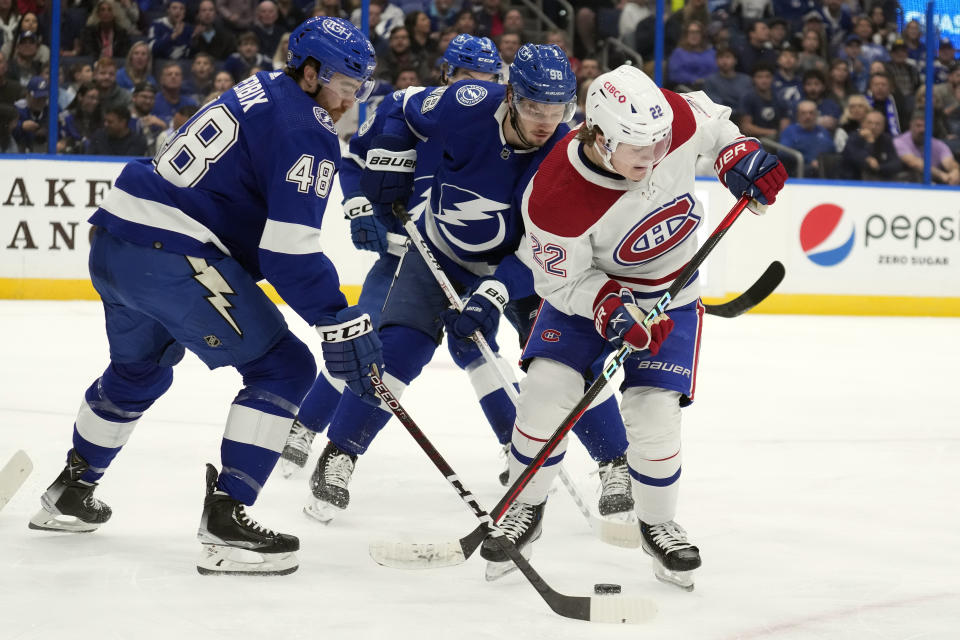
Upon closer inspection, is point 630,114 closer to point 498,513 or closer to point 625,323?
point 625,323

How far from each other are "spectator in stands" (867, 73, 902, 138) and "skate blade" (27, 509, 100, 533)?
261 inches

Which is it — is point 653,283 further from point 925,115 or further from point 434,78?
point 925,115

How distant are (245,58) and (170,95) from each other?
0.53 m

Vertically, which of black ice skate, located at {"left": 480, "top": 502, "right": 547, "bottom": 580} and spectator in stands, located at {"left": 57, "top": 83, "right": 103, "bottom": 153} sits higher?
black ice skate, located at {"left": 480, "top": 502, "right": 547, "bottom": 580}

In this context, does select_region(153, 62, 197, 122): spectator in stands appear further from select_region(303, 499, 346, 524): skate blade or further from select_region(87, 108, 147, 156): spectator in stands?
select_region(303, 499, 346, 524): skate blade

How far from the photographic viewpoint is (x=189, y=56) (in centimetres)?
680

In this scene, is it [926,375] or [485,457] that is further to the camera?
[926,375]

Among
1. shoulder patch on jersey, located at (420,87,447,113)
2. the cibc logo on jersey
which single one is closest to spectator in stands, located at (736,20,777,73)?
shoulder patch on jersey, located at (420,87,447,113)

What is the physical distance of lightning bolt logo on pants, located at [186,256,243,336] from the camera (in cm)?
206

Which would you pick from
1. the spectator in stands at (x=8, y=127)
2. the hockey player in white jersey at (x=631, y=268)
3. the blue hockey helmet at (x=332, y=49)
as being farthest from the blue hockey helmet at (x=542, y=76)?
A: the spectator in stands at (x=8, y=127)

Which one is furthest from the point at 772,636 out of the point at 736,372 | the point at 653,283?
the point at 736,372

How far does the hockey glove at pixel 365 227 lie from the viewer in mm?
2982

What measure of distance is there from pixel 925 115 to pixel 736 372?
378 cm

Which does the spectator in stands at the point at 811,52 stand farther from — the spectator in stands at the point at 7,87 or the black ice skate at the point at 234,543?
the black ice skate at the point at 234,543
